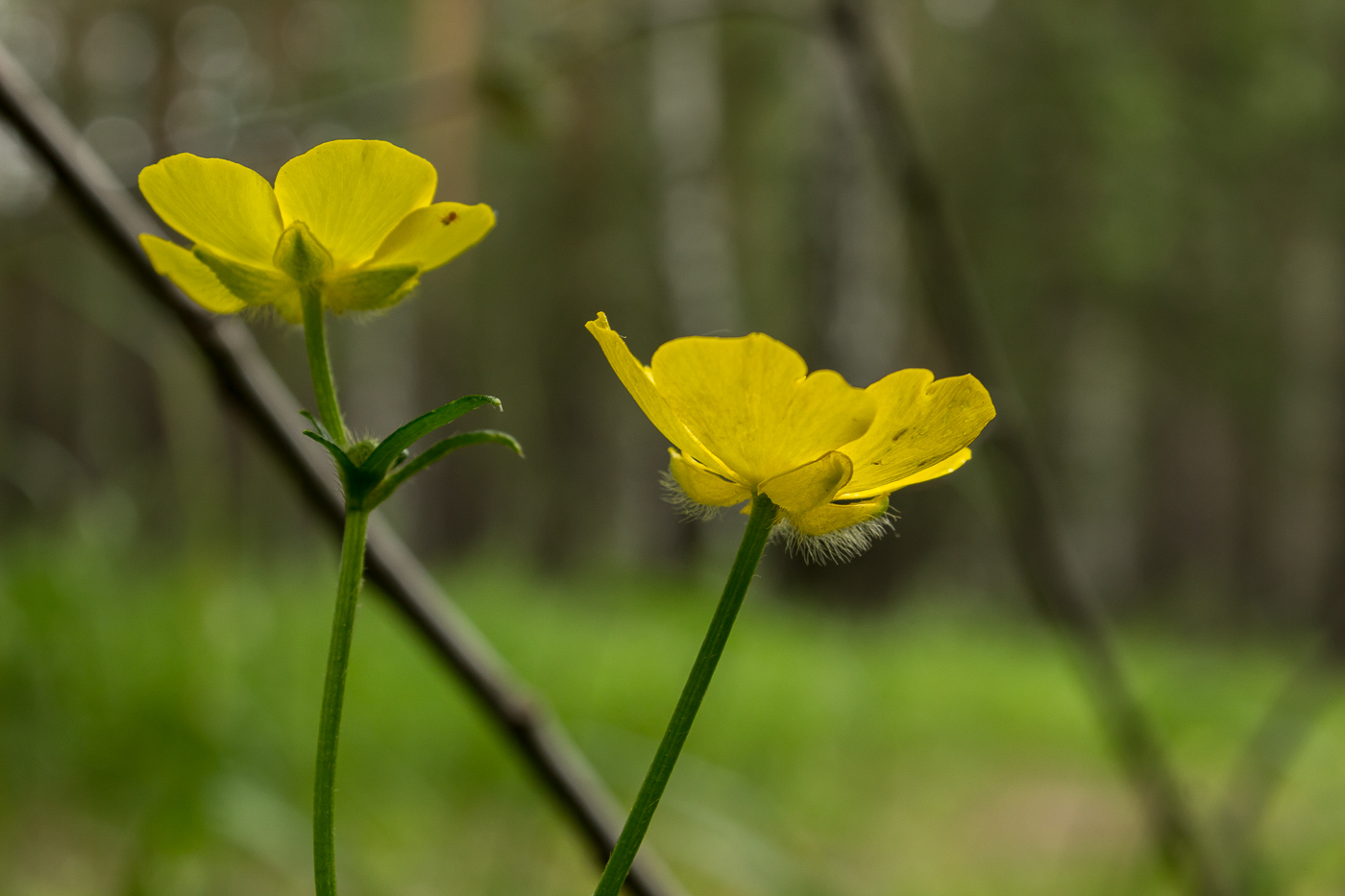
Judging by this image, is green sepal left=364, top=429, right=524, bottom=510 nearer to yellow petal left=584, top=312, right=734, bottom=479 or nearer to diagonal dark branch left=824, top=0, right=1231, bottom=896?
yellow petal left=584, top=312, right=734, bottom=479

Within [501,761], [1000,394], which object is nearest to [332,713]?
[1000,394]

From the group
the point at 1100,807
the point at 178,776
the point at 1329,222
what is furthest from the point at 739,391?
the point at 1329,222

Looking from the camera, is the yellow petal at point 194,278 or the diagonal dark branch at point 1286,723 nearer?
the yellow petal at point 194,278

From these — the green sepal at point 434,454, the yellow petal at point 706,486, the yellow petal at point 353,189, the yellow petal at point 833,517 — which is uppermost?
the yellow petal at point 353,189

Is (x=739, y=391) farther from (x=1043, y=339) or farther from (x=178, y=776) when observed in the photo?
(x=1043, y=339)

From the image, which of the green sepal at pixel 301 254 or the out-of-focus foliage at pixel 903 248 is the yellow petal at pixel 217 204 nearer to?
the green sepal at pixel 301 254

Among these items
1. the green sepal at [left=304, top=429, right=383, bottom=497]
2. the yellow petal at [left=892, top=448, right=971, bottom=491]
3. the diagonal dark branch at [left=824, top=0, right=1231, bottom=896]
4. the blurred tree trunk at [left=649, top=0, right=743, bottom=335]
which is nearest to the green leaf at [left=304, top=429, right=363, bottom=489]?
the green sepal at [left=304, top=429, right=383, bottom=497]

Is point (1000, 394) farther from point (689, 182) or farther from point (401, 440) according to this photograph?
point (689, 182)

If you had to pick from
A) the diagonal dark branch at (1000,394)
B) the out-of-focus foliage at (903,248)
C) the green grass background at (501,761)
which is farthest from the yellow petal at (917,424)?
the out-of-focus foliage at (903,248)
